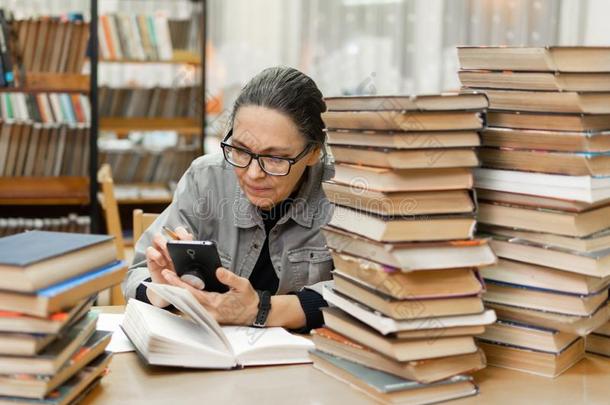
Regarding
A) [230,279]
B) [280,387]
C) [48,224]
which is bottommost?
[48,224]

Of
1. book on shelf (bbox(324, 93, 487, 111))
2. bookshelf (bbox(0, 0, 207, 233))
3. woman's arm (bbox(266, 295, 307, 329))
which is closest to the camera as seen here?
book on shelf (bbox(324, 93, 487, 111))

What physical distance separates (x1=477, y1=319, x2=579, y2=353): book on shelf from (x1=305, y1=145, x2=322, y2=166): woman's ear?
0.64 metres

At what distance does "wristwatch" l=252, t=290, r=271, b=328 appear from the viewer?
4.95 feet

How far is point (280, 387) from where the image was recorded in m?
1.24

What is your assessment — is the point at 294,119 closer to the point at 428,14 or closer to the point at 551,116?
the point at 551,116

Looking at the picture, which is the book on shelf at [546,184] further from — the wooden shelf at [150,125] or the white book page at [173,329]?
the wooden shelf at [150,125]

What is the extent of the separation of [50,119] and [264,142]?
270cm

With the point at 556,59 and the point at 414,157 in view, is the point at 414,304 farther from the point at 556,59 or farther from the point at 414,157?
the point at 556,59

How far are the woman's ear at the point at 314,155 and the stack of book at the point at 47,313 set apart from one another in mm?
737

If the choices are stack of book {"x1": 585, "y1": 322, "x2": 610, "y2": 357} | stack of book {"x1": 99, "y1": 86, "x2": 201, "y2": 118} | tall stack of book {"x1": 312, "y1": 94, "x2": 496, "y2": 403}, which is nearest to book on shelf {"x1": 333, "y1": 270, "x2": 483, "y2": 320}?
tall stack of book {"x1": 312, "y1": 94, "x2": 496, "y2": 403}

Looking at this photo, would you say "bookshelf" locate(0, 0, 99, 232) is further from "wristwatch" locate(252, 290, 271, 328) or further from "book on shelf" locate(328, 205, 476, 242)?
"book on shelf" locate(328, 205, 476, 242)

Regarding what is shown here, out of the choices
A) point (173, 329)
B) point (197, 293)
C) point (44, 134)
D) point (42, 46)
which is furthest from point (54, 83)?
point (173, 329)

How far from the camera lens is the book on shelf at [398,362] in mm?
1178

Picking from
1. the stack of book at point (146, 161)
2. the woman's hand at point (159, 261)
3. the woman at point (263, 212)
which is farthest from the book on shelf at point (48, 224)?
the woman's hand at point (159, 261)
